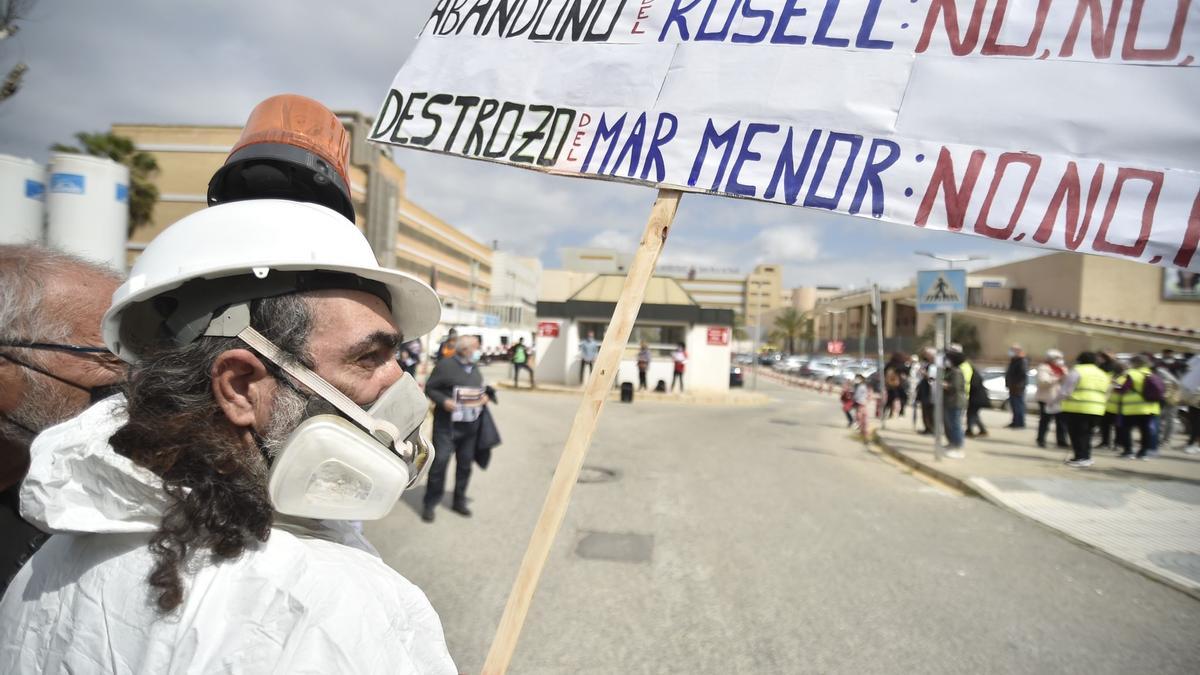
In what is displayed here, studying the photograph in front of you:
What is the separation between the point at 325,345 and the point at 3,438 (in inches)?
48.2

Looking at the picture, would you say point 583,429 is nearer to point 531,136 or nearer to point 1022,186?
point 531,136

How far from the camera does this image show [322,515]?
1085 mm

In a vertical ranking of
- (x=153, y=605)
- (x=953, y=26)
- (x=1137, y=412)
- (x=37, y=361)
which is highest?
(x=953, y=26)

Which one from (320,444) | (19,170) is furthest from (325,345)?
(19,170)

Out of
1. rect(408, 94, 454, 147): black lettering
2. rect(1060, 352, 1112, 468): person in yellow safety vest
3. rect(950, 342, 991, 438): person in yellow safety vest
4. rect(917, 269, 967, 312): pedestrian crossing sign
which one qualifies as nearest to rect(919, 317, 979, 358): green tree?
rect(950, 342, 991, 438): person in yellow safety vest

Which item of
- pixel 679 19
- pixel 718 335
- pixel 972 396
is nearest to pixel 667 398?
pixel 718 335

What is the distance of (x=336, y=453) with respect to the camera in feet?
3.73

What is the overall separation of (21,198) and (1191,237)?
587 centimetres

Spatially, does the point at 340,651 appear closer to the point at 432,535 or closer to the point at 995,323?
the point at 432,535

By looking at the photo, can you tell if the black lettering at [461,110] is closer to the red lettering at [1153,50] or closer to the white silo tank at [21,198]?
the red lettering at [1153,50]

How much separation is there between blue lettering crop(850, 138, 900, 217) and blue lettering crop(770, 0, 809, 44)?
0.34m

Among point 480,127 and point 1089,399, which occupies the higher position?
point 480,127

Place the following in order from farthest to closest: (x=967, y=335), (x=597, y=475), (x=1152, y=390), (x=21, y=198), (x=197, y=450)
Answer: (x=967, y=335) < (x=1152, y=390) < (x=597, y=475) < (x=21, y=198) < (x=197, y=450)

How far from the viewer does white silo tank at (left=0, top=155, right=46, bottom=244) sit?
4.03 metres
